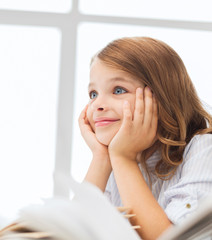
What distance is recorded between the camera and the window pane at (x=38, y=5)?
2.29 meters

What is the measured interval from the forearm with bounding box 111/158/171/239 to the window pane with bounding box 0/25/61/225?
144cm

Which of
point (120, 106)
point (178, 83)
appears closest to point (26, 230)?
point (120, 106)

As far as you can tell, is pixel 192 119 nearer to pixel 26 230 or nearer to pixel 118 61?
pixel 118 61

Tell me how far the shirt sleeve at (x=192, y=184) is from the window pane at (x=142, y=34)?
55.1 inches

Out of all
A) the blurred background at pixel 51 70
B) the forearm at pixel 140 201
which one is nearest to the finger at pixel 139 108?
the forearm at pixel 140 201

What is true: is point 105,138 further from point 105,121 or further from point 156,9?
point 156,9

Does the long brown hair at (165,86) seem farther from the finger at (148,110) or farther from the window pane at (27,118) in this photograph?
the window pane at (27,118)

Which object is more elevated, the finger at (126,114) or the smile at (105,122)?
the finger at (126,114)

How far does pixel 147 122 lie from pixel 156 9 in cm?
160

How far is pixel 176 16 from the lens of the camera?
2.36 metres

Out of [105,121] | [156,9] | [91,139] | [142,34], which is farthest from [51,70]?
[105,121]

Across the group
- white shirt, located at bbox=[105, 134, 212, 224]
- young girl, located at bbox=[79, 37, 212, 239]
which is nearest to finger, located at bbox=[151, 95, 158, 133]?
young girl, located at bbox=[79, 37, 212, 239]

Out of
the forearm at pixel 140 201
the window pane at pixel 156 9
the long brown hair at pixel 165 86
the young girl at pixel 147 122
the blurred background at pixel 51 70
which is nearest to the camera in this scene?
the forearm at pixel 140 201

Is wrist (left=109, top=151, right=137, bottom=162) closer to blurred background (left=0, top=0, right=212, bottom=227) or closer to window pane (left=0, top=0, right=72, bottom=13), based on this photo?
blurred background (left=0, top=0, right=212, bottom=227)
